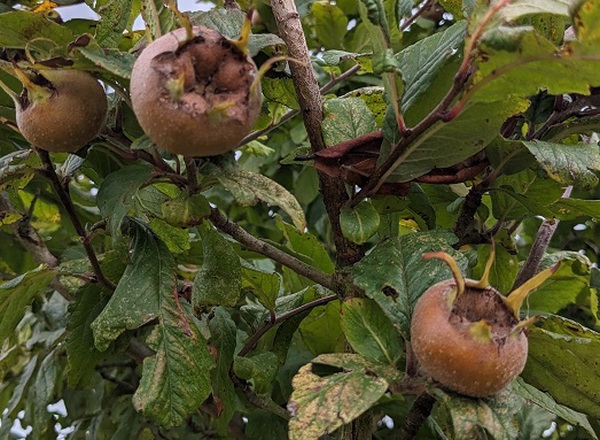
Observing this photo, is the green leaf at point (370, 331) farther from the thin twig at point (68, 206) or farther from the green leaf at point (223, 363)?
the thin twig at point (68, 206)

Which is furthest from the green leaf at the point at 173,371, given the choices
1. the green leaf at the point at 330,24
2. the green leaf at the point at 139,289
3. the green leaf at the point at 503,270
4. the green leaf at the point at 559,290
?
the green leaf at the point at 330,24

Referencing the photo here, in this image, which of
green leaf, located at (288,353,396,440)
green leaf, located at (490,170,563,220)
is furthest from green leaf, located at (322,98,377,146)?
green leaf, located at (288,353,396,440)

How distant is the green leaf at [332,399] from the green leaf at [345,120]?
338 mm

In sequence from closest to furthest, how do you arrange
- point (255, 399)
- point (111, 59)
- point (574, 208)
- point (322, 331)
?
point (111, 59)
point (574, 208)
point (255, 399)
point (322, 331)

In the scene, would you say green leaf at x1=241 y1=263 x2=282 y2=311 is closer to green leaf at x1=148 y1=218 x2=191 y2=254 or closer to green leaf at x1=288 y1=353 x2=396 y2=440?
green leaf at x1=148 y1=218 x2=191 y2=254

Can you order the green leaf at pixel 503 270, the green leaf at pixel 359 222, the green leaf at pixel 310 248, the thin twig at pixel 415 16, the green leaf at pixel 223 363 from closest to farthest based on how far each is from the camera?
the green leaf at pixel 359 222 < the green leaf at pixel 223 363 < the green leaf at pixel 503 270 < the green leaf at pixel 310 248 < the thin twig at pixel 415 16

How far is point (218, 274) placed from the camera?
3.84ft

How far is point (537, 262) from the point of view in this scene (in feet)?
4.40

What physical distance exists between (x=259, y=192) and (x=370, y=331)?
256 millimetres

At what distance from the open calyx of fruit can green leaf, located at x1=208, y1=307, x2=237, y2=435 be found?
0.47m

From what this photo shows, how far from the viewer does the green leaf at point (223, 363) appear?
127 cm

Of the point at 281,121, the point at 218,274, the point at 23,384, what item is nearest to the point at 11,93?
the point at 218,274

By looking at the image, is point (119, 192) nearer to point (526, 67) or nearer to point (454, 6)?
point (526, 67)

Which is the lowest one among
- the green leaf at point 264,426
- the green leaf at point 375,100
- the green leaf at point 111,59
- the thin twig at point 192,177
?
the green leaf at point 264,426
